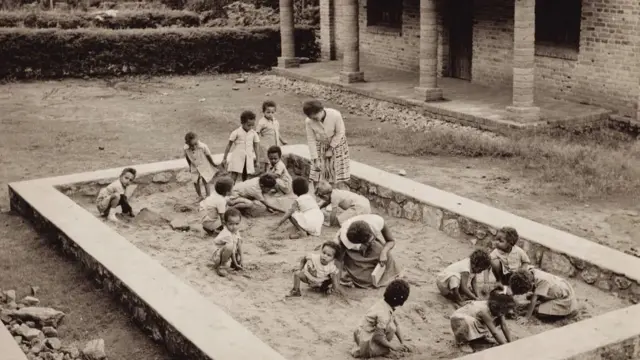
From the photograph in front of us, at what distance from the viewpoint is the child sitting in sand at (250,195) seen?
34.6ft

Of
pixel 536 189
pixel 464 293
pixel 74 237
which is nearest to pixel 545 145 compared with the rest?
pixel 536 189

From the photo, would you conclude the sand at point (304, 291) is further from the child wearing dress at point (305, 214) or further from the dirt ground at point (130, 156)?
the dirt ground at point (130, 156)

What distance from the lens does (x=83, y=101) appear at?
19312 millimetres

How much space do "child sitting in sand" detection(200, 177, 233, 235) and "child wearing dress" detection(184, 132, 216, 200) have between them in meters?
1.25

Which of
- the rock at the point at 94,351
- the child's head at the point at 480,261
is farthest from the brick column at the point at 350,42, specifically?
the rock at the point at 94,351

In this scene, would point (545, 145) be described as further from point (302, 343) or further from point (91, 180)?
point (302, 343)

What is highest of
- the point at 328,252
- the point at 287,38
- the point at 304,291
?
the point at 287,38

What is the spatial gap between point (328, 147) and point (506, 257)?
314cm

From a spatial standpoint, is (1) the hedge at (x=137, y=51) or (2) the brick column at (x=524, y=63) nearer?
(2) the brick column at (x=524, y=63)

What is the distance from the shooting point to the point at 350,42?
19484 mm

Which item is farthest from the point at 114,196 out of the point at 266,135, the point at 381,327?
the point at 381,327

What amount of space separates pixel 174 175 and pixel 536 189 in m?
4.85

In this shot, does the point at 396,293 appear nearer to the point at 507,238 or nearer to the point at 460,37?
the point at 507,238

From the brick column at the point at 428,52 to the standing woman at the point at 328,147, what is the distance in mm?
6936
